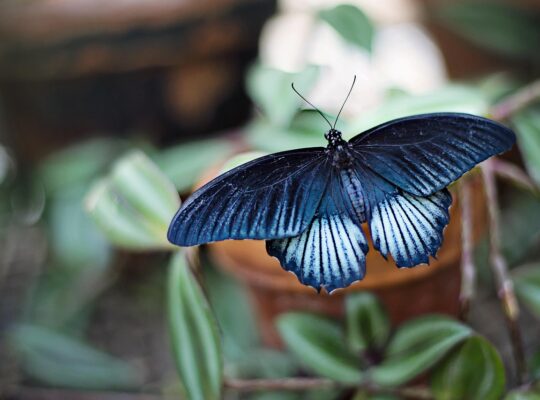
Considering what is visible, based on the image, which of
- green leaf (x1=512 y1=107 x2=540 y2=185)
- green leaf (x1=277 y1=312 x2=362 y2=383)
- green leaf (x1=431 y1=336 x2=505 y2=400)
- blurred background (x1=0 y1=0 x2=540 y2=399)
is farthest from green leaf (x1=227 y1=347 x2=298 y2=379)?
green leaf (x1=512 y1=107 x2=540 y2=185)

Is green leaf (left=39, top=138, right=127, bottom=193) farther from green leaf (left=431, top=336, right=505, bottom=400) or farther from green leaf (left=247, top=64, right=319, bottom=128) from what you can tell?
green leaf (left=431, top=336, right=505, bottom=400)

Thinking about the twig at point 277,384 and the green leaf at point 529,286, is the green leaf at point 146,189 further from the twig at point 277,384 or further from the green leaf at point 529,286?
the green leaf at point 529,286

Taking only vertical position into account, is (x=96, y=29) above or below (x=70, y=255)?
above

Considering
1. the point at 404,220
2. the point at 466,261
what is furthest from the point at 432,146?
the point at 466,261

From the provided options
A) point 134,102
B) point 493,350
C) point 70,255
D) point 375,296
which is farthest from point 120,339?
point 493,350

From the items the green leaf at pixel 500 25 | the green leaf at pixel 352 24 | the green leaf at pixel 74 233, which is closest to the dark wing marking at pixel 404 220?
the green leaf at pixel 352 24

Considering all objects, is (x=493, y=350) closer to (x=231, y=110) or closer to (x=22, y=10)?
(x=231, y=110)
